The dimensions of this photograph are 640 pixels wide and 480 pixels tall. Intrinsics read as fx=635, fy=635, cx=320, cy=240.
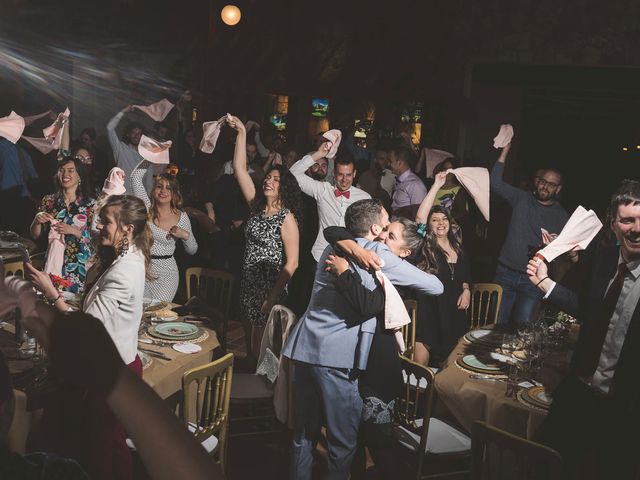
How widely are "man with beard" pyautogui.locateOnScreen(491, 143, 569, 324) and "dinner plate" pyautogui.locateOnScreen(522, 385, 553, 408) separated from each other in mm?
1957

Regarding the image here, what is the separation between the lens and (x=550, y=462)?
2141 millimetres

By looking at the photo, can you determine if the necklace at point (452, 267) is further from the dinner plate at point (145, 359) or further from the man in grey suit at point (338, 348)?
the dinner plate at point (145, 359)

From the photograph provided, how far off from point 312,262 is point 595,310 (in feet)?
11.9

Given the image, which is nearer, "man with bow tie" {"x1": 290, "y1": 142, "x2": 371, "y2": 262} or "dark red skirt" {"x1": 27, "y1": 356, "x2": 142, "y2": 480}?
"dark red skirt" {"x1": 27, "y1": 356, "x2": 142, "y2": 480}

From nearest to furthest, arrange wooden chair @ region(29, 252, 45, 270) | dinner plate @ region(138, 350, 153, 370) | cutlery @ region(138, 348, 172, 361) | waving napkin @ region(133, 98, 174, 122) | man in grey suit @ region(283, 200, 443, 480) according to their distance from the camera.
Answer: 1. man in grey suit @ region(283, 200, 443, 480)
2. dinner plate @ region(138, 350, 153, 370)
3. cutlery @ region(138, 348, 172, 361)
4. wooden chair @ region(29, 252, 45, 270)
5. waving napkin @ region(133, 98, 174, 122)

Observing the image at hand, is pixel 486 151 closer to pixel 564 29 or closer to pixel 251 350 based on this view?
pixel 564 29

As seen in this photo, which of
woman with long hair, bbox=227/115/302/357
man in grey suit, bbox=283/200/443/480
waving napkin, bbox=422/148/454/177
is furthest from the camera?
waving napkin, bbox=422/148/454/177

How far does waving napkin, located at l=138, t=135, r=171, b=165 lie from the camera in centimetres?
473

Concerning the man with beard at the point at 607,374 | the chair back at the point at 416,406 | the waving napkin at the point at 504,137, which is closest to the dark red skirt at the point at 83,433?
the chair back at the point at 416,406

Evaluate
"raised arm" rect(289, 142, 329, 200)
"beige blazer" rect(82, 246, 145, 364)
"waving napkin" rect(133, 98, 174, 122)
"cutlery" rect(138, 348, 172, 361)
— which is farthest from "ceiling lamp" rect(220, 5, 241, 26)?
"beige blazer" rect(82, 246, 145, 364)

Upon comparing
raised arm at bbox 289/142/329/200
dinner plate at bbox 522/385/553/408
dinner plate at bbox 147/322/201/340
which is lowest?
dinner plate at bbox 147/322/201/340

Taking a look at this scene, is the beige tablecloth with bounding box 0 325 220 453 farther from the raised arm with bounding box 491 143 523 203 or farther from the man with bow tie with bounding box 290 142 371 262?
the raised arm with bounding box 491 143 523 203

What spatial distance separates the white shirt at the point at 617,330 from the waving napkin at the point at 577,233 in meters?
0.33

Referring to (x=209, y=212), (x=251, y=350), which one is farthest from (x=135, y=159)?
(x=251, y=350)
